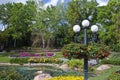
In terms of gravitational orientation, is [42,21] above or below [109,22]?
above

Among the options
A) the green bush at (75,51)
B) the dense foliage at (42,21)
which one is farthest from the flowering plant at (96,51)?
the dense foliage at (42,21)

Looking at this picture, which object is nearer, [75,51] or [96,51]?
[75,51]

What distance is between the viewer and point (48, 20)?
55.9 m

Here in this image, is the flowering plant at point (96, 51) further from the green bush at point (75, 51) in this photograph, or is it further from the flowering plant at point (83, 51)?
the green bush at point (75, 51)

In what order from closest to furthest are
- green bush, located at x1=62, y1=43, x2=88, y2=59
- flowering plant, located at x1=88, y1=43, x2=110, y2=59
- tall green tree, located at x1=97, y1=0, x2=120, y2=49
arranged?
green bush, located at x1=62, y1=43, x2=88, y2=59 → flowering plant, located at x1=88, y1=43, x2=110, y2=59 → tall green tree, located at x1=97, y1=0, x2=120, y2=49

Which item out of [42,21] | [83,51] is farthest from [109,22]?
[83,51]

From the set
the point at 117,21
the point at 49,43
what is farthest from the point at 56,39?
the point at 117,21

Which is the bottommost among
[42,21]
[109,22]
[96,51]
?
[96,51]

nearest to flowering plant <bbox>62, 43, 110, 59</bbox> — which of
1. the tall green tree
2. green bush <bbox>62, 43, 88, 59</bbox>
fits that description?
green bush <bbox>62, 43, 88, 59</bbox>

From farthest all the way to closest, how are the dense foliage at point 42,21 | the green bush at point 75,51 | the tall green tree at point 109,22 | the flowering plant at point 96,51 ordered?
the dense foliage at point 42,21
the tall green tree at point 109,22
the flowering plant at point 96,51
the green bush at point 75,51

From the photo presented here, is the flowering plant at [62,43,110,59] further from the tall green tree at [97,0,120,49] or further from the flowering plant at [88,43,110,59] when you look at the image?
the tall green tree at [97,0,120,49]

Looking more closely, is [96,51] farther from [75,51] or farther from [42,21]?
[42,21]

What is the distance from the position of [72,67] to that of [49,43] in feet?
102

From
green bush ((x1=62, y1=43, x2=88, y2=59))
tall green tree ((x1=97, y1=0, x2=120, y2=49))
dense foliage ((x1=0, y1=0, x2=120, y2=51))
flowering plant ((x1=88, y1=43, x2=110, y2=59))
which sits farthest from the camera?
dense foliage ((x1=0, y1=0, x2=120, y2=51))
